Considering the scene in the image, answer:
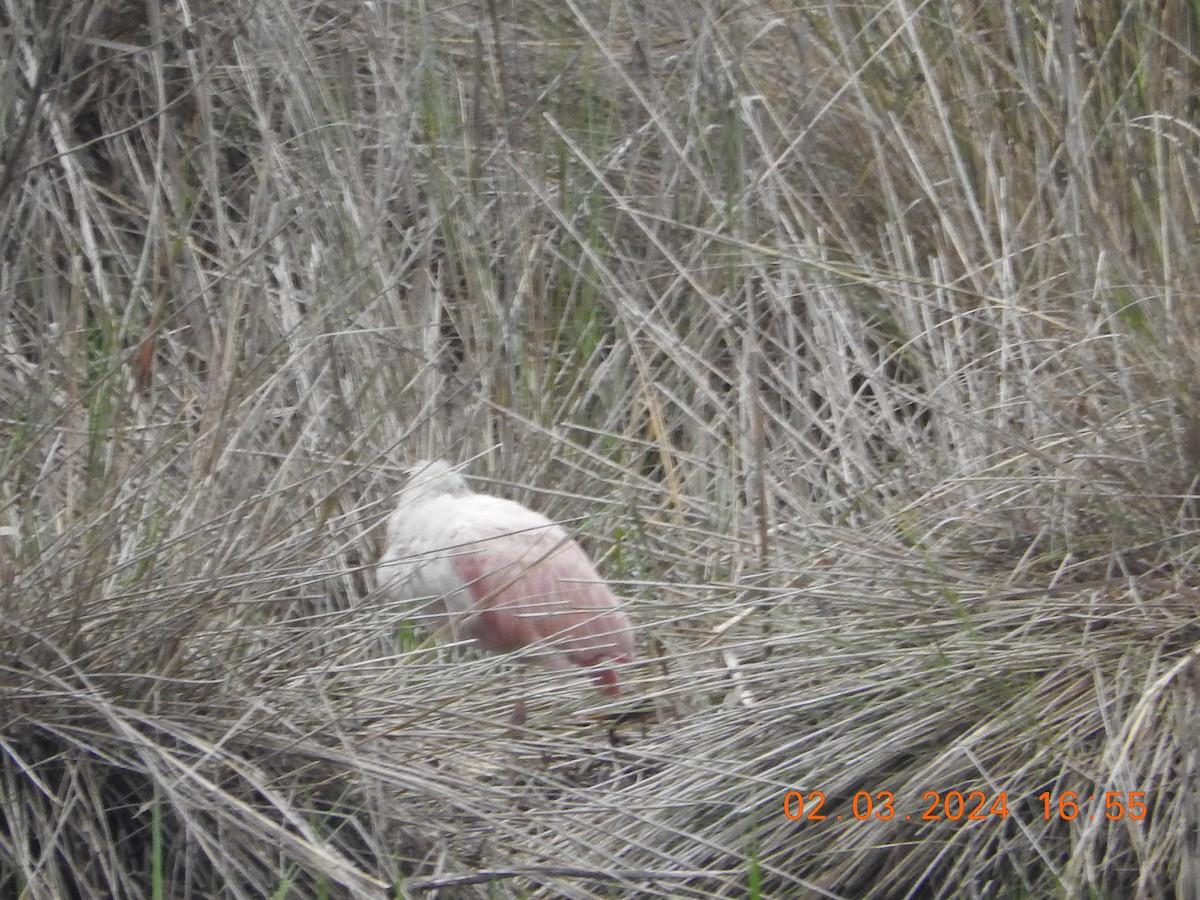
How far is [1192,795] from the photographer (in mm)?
1667

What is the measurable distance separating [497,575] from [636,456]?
0.54 meters

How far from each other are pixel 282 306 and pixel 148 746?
142 centimetres

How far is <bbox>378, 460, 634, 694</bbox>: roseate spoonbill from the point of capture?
7.32ft

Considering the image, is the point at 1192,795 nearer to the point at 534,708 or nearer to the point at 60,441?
the point at 534,708

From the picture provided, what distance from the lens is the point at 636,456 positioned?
279 cm
